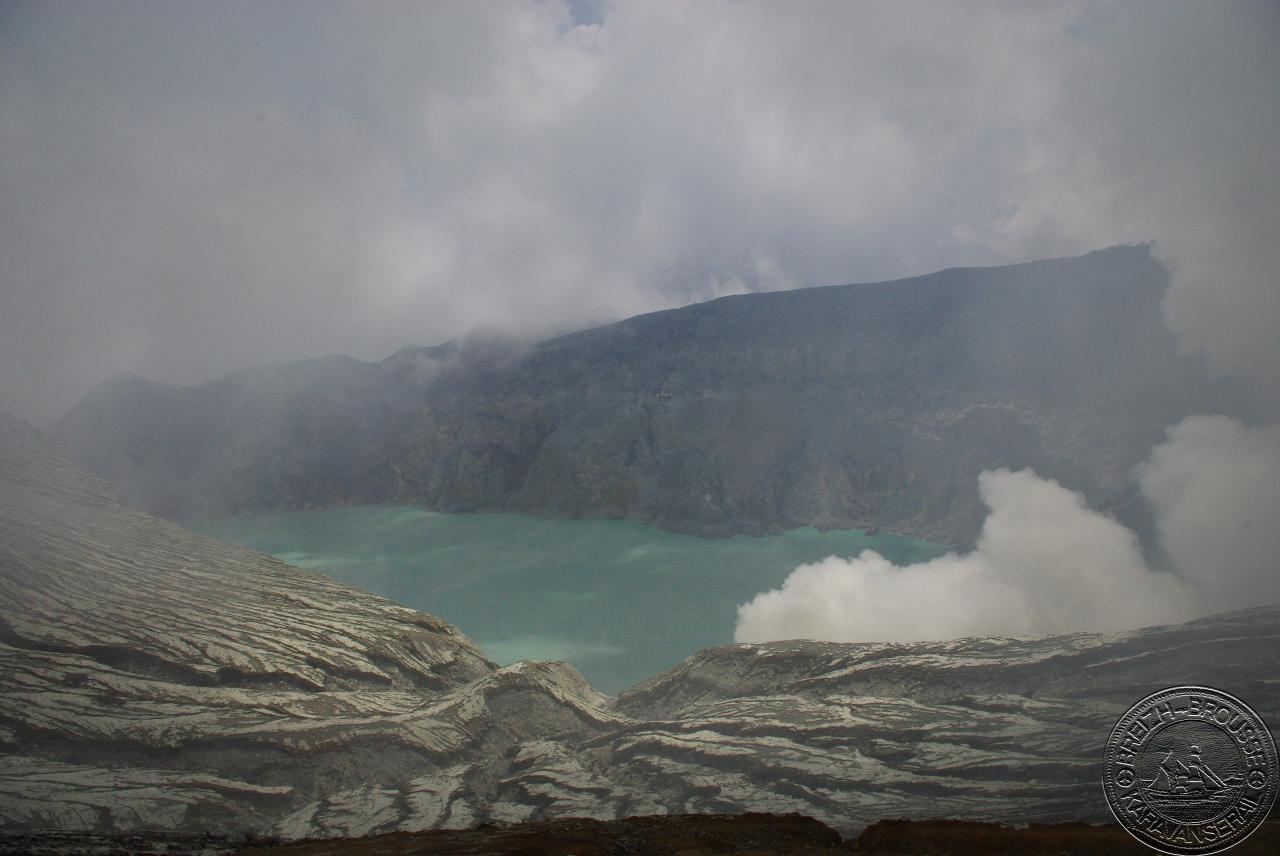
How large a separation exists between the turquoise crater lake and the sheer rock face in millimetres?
18066

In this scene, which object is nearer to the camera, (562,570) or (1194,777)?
(1194,777)

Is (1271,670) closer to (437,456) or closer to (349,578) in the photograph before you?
(349,578)

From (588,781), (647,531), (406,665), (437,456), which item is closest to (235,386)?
(437,456)

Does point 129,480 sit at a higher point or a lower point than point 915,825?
higher

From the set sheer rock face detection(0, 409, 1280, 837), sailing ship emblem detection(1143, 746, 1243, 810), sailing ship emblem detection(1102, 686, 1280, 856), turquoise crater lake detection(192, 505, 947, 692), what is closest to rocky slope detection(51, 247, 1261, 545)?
turquoise crater lake detection(192, 505, 947, 692)

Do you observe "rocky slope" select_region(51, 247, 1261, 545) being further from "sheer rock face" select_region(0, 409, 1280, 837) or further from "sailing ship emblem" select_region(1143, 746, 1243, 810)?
"sailing ship emblem" select_region(1143, 746, 1243, 810)

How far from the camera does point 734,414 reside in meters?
104

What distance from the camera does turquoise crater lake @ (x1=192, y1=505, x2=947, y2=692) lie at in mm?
60438

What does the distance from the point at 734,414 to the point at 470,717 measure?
7401 centimetres

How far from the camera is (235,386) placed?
129875mm

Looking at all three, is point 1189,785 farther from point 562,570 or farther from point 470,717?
point 562,570

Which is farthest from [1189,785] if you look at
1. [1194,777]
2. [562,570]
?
[562,570]

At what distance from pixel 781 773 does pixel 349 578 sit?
Answer: 6344cm

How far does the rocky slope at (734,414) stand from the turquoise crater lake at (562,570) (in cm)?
522
